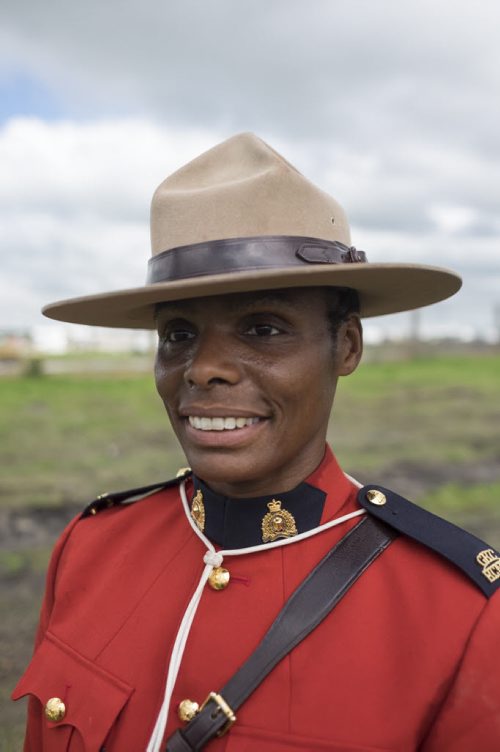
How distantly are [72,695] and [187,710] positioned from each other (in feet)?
1.40

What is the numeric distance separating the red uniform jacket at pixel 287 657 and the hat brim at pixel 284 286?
502mm

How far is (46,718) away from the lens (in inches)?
79.2

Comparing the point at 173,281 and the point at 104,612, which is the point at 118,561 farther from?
the point at 173,281

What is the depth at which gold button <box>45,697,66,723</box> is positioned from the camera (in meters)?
1.92

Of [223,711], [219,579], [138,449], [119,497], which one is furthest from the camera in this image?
[138,449]

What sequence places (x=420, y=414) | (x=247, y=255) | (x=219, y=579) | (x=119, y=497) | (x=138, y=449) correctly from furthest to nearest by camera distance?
(x=420, y=414)
(x=138, y=449)
(x=119, y=497)
(x=219, y=579)
(x=247, y=255)

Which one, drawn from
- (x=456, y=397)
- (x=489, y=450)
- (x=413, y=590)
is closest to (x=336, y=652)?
(x=413, y=590)

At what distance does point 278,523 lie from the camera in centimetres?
190

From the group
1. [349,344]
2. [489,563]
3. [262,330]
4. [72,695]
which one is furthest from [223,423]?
[72,695]

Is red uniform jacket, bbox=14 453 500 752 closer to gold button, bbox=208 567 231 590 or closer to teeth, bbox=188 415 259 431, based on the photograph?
gold button, bbox=208 567 231 590

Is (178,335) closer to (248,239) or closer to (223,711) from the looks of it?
(248,239)

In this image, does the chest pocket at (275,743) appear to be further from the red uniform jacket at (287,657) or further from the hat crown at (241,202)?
the hat crown at (241,202)

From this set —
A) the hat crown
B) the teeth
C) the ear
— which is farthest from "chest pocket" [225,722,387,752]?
the hat crown

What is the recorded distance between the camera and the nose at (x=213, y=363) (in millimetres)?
1744
